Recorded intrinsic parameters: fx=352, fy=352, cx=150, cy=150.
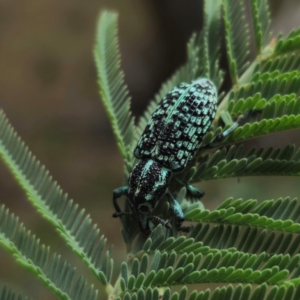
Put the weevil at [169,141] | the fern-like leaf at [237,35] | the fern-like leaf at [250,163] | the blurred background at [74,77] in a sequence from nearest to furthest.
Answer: the fern-like leaf at [250,163] < the weevil at [169,141] < the fern-like leaf at [237,35] < the blurred background at [74,77]

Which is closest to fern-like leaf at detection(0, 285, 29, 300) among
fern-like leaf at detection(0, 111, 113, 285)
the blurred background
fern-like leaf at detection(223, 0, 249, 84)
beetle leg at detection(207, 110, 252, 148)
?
fern-like leaf at detection(0, 111, 113, 285)

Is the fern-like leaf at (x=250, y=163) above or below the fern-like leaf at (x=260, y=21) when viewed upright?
below

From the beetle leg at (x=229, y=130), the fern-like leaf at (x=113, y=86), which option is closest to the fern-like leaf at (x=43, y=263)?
the fern-like leaf at (x=113, y=86)

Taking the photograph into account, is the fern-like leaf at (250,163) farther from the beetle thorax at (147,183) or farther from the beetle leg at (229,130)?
the beetle thorax at (147,183)

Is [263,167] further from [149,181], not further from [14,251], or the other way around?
[14,251]

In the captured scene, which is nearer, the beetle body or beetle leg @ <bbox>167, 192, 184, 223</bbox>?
beetle leg @ <bbox>167, 192, 184, 223</bbox>

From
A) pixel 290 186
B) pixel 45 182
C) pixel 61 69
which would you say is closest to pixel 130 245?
pixel 45 182

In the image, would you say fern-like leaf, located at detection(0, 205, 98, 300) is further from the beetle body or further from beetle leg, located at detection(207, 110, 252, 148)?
beetle leg, located at detection(207, 110, 252, 148)
